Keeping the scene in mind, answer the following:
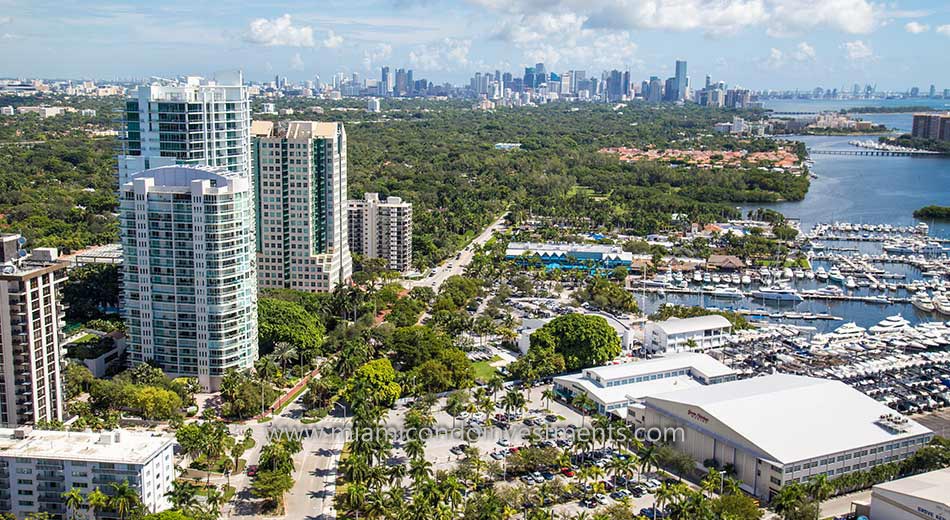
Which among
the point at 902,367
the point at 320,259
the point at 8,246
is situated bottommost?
the point at 902,367

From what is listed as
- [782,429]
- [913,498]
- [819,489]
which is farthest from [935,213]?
[819,489]

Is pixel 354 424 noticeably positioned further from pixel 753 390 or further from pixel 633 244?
pixel 633 244

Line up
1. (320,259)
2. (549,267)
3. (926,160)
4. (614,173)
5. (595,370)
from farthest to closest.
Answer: (926,160) → (614,173) → (549,267) → (320,259) → (595,370)

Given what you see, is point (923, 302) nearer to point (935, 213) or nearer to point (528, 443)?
point (528, 443)

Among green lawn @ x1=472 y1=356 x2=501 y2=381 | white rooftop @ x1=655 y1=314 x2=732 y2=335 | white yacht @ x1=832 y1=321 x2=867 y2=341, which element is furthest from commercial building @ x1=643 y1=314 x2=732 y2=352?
green lawn @ x1=472 y1=356 x2=501 y2=381

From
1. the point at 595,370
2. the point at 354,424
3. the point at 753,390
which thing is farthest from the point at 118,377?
the point at 753,390

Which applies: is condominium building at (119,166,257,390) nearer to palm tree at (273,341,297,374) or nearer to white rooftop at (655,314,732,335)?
palm tree at (273,341,297,374)

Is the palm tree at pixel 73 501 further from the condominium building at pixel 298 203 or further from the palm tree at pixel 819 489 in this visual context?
the condominium building at pixel 298 203
